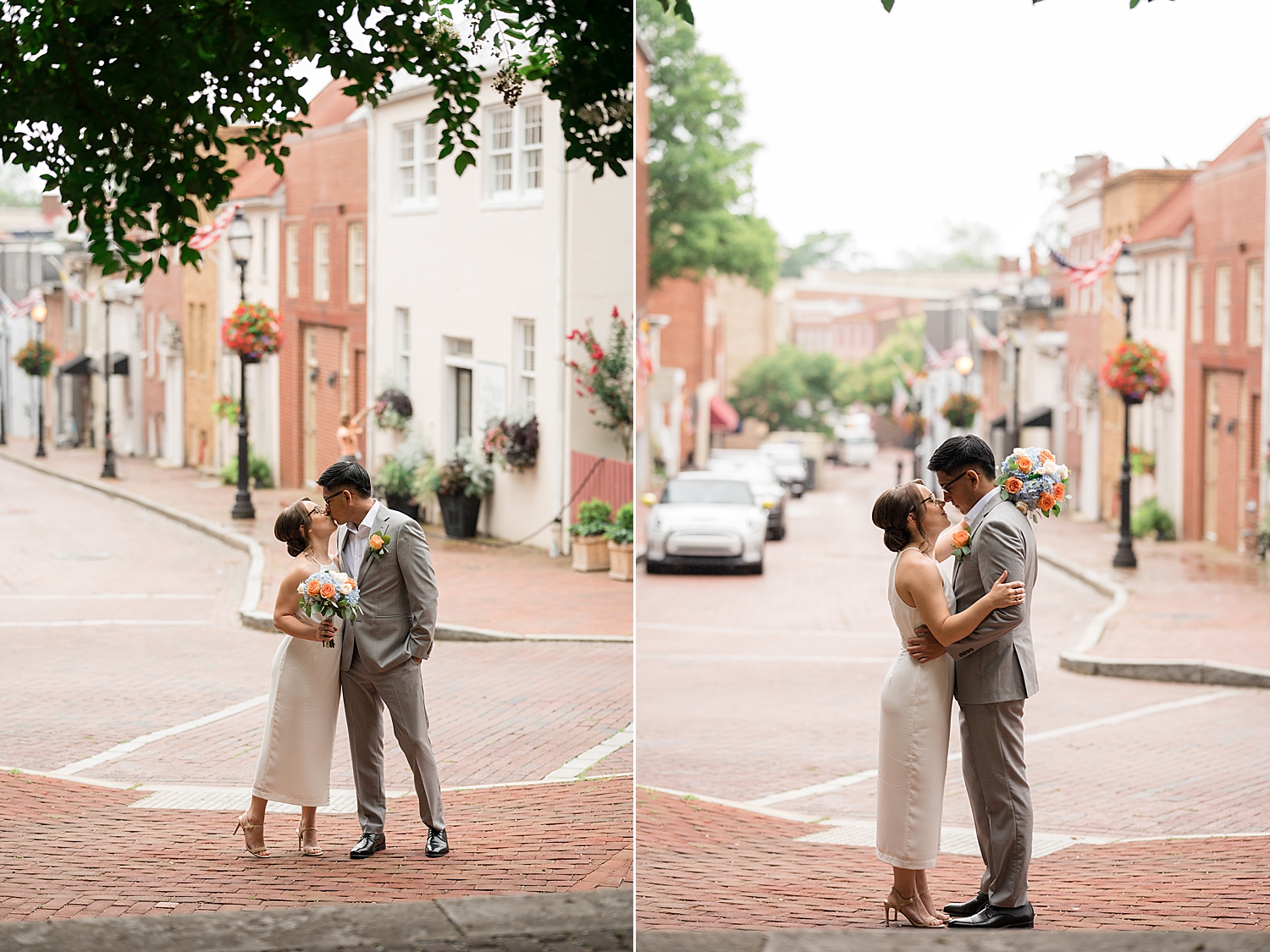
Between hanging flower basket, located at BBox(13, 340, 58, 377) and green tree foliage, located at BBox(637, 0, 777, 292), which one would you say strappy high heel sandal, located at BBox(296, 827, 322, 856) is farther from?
green tree foliage, located at BBox(637, 0, 777, 292)

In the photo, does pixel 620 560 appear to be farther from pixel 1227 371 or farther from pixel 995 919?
pixel 1227 371

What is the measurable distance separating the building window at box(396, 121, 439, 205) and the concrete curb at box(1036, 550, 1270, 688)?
8.52m

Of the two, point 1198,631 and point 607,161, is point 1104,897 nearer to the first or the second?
point 607,161

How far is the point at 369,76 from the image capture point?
5953mm

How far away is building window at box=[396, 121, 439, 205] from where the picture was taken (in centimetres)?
605

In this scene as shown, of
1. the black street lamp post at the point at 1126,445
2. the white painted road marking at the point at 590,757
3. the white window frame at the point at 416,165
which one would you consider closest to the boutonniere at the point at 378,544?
the white painted road marking at the point at 590,757

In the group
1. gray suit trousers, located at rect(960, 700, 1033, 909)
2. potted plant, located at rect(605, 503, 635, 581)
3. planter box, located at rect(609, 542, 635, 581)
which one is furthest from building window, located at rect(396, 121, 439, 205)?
gray suit trousers, located at rect(960, 700, 1033, 909)

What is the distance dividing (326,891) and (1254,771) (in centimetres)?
602

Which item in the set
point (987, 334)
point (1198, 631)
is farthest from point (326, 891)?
point (1198, 631)

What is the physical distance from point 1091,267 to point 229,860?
32.0 feet

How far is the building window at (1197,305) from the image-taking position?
519 inches

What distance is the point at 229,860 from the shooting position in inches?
225

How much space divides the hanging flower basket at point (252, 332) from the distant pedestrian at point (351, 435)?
0.47 meters

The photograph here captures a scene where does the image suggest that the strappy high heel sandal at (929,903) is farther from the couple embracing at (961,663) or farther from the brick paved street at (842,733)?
the brick paved street at (842,733)
